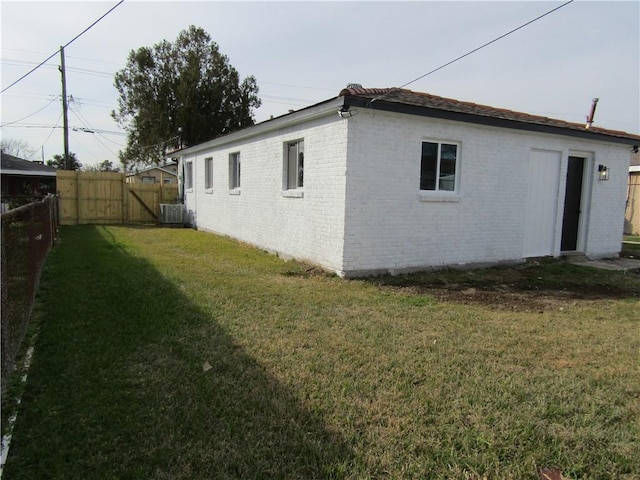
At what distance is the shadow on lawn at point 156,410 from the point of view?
2505 mm

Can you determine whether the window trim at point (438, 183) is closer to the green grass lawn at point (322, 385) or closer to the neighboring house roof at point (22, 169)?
the green grass lawn at point (322, 385)

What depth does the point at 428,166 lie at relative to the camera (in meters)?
8.38

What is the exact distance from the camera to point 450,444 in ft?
9.02

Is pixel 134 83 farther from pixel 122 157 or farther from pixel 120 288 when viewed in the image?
pixel 120 288

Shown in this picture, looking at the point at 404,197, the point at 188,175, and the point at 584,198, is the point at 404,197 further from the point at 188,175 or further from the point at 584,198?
the point at 188,175

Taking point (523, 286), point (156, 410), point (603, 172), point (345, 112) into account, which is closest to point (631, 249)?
point (603, 172)

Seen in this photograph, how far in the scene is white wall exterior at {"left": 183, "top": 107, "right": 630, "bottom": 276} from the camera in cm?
763

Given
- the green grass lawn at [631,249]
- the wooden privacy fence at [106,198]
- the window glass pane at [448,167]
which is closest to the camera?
the window glass pane at [448,167]

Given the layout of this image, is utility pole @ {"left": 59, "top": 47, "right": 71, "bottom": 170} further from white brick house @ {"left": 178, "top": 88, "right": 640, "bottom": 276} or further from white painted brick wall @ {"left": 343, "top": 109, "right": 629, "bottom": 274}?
white painted brick wall @ {"left": 343, "top": 109, "right": 629, "bottom": 274}

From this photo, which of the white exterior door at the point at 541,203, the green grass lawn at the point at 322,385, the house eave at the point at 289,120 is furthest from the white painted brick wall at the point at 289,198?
the white exterior door at the point at 541,203

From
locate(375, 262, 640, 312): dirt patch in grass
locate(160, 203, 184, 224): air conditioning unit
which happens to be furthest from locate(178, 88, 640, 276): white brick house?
locate(160, 203, 184, 224): air conditioning unit

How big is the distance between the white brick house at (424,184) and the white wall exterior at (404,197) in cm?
2

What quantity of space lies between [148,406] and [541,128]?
9.26 metres

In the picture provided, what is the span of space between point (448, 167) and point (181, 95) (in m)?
25.1
